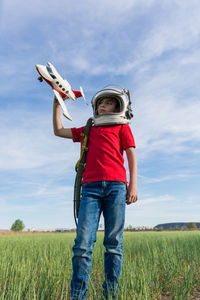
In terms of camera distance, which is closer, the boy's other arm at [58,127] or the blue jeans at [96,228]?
the blue jeans at [96,228]

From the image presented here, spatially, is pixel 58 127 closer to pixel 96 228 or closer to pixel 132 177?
pixel 132 177

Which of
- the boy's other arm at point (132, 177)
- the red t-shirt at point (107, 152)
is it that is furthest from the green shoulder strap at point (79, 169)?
the boy's other arm at point (132, 177)

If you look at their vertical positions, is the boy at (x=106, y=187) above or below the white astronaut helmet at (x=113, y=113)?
below

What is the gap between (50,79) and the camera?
8.43 feet

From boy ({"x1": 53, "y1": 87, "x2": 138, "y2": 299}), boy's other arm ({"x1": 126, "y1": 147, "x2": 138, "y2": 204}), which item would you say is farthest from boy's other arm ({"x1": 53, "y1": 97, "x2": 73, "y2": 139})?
boy's other arm ({"x1": 126, "y1": 147, "x2": 138, "y2": 204})

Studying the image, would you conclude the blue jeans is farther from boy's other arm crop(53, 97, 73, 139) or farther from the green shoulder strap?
boy's other arm crop(53, 97, 73, 139)

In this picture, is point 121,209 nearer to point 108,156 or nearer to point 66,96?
point 108,156

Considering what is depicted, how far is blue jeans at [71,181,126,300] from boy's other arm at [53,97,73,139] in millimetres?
603

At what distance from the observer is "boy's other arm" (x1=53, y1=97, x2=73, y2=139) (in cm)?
A: 251

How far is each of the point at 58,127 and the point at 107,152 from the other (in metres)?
0.59

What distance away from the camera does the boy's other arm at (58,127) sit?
2508 millimetres

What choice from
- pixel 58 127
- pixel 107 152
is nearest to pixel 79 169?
pixel 107 152

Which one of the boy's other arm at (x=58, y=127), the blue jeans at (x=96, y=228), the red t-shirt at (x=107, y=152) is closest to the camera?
the blue jeans at (x=96, y=228)

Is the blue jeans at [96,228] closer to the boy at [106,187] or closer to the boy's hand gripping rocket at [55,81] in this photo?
the boy at [106,187]
